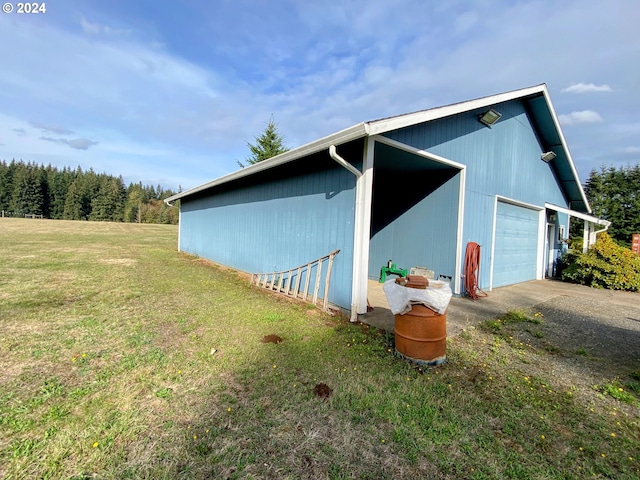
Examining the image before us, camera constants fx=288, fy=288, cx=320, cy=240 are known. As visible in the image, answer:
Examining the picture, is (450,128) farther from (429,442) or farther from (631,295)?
(631,295)

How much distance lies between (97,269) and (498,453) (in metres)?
10.1

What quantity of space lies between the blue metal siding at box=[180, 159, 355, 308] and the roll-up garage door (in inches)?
196

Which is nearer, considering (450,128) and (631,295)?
(450,128)

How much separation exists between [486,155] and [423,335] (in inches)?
221

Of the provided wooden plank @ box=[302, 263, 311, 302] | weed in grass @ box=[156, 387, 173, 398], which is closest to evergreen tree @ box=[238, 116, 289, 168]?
wooden plank @ box=[302, 263, 311, 302]

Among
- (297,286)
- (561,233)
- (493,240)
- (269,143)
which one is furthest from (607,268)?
(269,143)

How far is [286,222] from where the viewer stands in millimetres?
6637

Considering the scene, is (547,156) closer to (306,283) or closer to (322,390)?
(306,283)

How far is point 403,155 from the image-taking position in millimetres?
5535

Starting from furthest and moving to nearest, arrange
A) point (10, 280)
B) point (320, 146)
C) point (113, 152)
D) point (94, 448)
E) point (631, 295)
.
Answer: point (113, 152) < point (631, 295) < point (10, 280) < point (320, 146) < point (94, 448)

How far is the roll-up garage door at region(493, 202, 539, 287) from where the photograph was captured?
7.77 meters

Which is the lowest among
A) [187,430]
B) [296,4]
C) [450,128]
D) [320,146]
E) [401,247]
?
[187,430]

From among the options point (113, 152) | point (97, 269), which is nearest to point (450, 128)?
point (97, 269)

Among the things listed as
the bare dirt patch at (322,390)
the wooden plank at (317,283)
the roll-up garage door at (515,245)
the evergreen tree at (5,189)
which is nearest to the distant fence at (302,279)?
the wooden plank at (317,283)
